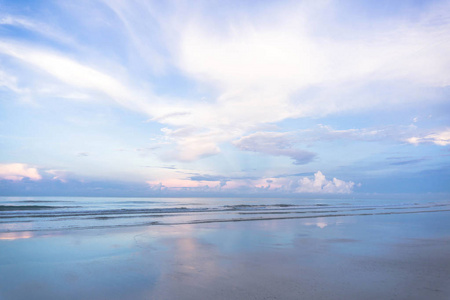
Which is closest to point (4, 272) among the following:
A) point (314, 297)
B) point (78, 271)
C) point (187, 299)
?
point (78, 271)

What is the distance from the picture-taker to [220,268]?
8422mm

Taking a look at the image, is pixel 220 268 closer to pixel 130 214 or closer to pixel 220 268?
pixel 220 268

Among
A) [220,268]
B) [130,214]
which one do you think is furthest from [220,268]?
[130,214]

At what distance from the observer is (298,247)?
1195 centimetres

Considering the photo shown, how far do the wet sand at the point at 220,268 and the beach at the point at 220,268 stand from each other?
25 mm

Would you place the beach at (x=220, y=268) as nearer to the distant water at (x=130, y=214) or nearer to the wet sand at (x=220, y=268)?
the wet sand at (x=220, y=268)

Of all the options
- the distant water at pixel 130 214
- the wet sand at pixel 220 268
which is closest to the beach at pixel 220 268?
the wet sand at pixel 220 268

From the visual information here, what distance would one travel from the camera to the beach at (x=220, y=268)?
6.41 metres

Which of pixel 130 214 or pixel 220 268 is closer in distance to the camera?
pixel 220 268

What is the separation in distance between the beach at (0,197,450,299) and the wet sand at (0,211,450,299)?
2 cm

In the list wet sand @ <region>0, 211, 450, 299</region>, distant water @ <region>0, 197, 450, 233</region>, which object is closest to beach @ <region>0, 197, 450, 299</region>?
wet sand @ <region>0, 211, 450, 299</region>

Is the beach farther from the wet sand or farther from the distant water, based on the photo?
the distant water

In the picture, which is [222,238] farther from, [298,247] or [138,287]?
[138,287]

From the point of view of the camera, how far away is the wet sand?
6.41 meters
